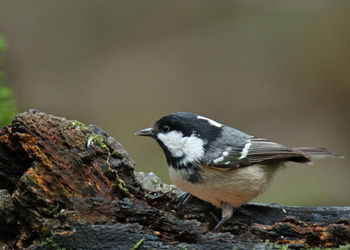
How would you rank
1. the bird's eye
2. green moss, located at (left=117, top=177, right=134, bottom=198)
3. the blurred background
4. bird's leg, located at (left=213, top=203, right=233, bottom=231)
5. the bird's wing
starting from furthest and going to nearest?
the blurred background
the bird's eye
the bird's wing
bird's leg, located at (left=213, top=203, right=233, bottom=231)
green moss, located at (left=117, top=177, right=134, bottom=198)

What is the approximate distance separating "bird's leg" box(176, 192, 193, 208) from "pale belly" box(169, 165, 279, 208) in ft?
0.15

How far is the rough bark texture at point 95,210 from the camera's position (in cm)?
198

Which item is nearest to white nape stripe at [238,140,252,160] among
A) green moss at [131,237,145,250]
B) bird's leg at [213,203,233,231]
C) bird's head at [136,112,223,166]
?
bird's head at [136,112,223,166]

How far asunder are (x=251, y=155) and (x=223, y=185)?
0.82ft

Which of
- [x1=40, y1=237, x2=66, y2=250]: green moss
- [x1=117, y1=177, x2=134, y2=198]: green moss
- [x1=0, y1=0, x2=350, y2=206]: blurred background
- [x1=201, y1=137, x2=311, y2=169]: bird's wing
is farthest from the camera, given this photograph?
[x1=0, y1=0, x2=350, y2=206]: blurred background

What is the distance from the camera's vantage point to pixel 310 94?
246 inches

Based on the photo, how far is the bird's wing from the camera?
250 cm

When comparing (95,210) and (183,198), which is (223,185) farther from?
(95,210)

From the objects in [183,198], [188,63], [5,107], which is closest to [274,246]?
[183,198]

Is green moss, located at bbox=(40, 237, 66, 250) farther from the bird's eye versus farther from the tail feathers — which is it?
the tail feathers

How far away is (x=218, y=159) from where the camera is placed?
2.50 meters

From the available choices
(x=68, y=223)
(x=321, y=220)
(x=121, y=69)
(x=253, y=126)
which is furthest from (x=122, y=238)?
(x=121, y=69)

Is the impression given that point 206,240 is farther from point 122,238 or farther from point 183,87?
point 183,87

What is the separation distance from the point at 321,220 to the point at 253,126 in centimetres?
368
